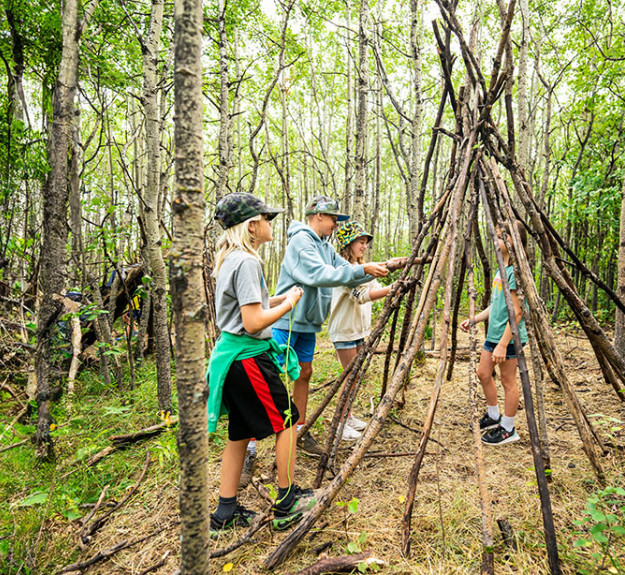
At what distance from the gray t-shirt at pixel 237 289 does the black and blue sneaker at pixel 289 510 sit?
0.96 metres

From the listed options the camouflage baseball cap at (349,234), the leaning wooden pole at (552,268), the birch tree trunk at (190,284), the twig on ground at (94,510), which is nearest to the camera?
the birch tree trunk at (190,284)

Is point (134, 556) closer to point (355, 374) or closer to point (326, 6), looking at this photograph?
point (355, 374)

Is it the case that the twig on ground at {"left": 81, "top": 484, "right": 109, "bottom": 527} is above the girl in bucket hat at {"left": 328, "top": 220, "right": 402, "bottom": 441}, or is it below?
below

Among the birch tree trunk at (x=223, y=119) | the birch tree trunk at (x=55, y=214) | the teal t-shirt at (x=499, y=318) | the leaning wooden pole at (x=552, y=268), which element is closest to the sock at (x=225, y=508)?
the birch tree trunk at (x=55, y=214)

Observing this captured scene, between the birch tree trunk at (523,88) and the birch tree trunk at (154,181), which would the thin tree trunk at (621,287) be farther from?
the birch tree trunk at (154,181)

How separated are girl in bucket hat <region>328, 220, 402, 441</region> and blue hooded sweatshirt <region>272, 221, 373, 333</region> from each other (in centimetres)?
33

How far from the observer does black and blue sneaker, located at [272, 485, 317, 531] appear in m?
2.08

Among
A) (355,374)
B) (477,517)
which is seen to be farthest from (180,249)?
(477,517)

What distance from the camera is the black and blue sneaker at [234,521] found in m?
2.07

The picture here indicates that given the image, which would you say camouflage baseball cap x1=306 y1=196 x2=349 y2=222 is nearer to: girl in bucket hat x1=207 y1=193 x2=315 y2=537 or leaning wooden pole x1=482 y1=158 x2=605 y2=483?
girl in bucket hat x1=207 y1=193 x2=315 y2=537

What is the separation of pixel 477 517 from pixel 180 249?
220 cm

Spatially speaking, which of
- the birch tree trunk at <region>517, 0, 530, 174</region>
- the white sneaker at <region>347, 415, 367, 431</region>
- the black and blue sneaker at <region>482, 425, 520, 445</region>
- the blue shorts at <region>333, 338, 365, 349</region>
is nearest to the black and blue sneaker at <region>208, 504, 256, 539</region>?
the white sneaker at <region>347, 415, 367, 431</region>

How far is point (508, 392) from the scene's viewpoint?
2918mm

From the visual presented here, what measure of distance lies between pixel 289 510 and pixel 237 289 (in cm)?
133
